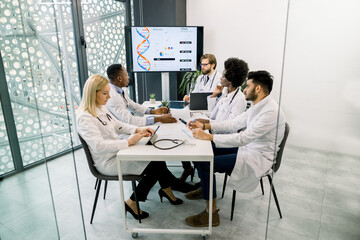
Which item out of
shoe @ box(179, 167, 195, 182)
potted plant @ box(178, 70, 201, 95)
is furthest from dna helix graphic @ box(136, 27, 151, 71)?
shoe @ box(179, 167, 195, 182)

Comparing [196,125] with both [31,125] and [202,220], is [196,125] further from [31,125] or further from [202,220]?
[31,125]

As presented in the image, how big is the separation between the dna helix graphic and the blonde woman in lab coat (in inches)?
79.0

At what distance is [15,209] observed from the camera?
1.43 meters

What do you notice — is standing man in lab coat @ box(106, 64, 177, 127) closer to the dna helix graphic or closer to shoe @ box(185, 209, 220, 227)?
shoe @ box(185, 209, 220, 227)

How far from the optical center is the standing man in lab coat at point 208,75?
12.0 feet

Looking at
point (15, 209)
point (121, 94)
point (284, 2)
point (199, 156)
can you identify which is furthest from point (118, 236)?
point (284, 2)

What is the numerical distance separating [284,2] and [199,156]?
305 centimetres

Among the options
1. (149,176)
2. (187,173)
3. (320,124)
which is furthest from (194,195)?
(320,124)

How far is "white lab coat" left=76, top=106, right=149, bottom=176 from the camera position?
185 centimetres

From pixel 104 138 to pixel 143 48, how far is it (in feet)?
7.57

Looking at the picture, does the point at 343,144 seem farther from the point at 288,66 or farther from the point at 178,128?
the point at 178,128

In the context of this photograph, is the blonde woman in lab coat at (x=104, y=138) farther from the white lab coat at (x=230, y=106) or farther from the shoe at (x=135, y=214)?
the white lab coat at (x=230, y=106)

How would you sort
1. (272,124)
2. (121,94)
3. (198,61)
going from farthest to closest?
1. (198,61)
2. (121,94)
3. (272,124)

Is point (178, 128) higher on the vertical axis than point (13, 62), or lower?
lower
